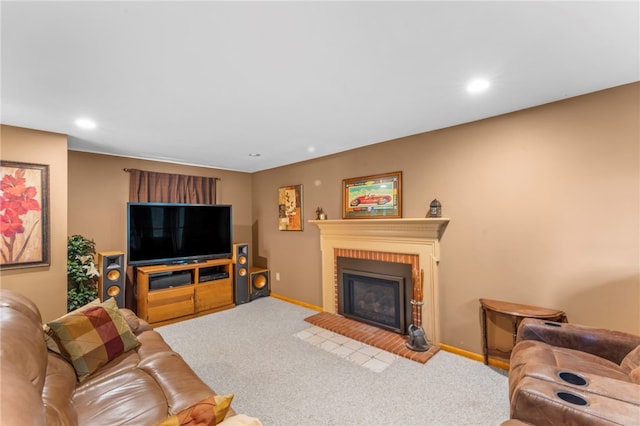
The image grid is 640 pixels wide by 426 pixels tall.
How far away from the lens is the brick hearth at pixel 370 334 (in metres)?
2.85

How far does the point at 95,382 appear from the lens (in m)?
1.70

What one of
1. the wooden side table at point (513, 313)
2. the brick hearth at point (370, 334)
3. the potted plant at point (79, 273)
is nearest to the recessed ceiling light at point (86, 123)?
the potted plant at point (79, 273)

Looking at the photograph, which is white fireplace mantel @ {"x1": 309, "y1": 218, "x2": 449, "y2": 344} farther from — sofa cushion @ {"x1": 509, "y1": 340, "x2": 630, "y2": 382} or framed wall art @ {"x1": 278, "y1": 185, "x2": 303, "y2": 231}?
sofa cushion @ {"x1": 509, "y1": 340, "x2": 630, "y2": 382}

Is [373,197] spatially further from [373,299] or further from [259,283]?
[259,283]

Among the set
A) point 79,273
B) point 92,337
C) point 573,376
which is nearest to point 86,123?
point 79,273

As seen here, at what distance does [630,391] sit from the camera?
1269mm

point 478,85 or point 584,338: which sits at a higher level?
point 478,85

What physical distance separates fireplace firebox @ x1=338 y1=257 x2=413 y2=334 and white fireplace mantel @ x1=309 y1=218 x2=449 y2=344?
180mm

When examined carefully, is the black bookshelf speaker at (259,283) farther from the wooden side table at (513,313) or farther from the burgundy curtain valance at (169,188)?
the wooden side table at (513,313)

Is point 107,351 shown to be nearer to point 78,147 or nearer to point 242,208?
point 78,147

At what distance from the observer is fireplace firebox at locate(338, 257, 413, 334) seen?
3.29 metres

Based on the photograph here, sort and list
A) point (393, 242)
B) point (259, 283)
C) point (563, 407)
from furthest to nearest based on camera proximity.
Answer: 1. point (259, 283)
2. point (393, 242)
3. point (563, 407)

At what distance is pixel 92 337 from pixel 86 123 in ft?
6.67

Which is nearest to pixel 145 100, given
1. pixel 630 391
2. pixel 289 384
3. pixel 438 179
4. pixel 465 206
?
pixel 289 384
